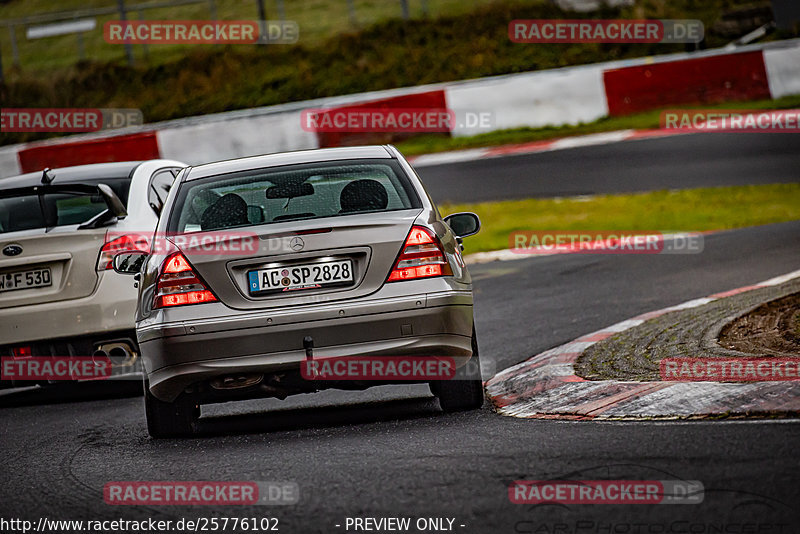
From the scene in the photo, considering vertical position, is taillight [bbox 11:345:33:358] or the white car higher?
the white car

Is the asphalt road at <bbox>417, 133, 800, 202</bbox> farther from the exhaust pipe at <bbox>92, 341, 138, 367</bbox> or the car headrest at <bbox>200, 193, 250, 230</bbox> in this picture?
the car headrest at <bbox>200, 193, 250, 230</bbox>

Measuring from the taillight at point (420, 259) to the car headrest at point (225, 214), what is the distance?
892mm

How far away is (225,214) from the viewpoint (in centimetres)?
651

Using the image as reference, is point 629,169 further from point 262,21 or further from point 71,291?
point 262,21

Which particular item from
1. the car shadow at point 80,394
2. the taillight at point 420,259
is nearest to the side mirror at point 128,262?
the car shadow at point 80,394

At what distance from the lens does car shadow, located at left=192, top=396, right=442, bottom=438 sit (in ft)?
22.0

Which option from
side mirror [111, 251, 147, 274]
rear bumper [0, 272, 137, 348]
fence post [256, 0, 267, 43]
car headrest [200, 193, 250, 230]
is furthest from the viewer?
fence post [256, 0, 267, 43]

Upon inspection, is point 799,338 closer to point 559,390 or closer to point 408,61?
point 559,390

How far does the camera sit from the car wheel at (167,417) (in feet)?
21.8

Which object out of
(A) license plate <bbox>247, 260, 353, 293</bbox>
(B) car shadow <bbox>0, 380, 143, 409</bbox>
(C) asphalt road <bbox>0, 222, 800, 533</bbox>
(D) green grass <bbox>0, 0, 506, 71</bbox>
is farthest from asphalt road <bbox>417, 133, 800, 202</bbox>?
(D) green grass <bbox>0, 0, 506, 71</bbox>

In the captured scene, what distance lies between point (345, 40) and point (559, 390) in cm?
2619

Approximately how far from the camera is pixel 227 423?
7211 millimetres

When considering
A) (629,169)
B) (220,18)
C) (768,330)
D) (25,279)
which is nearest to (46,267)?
(25,279)

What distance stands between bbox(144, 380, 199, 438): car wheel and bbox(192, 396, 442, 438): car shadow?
112 millimetres
